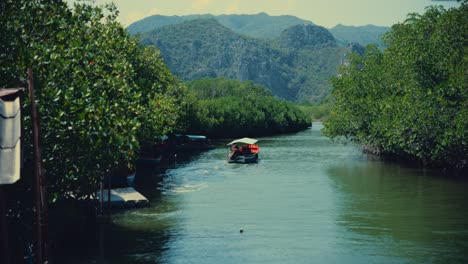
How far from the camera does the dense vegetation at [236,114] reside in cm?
12024

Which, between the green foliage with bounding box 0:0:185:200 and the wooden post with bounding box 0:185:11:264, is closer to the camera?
→ the wooden post with bounding box 0:185:11:264

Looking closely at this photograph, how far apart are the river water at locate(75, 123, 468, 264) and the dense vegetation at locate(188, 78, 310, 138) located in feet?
188

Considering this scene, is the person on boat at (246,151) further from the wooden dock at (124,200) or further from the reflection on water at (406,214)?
the wooden dock at (124,200)

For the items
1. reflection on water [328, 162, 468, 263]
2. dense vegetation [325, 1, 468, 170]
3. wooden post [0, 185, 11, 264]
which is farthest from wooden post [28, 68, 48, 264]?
dense vegetation [325, 1, 468, 170]

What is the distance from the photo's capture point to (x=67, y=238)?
31516 mm

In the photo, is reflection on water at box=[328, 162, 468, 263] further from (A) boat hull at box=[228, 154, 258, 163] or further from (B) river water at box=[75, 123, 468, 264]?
(A) boat hull at box=[228, 154, 258, 163]

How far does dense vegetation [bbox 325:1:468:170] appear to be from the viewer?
5131 centimetres

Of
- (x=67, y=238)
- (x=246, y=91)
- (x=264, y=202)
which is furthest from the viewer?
(x=246, y=91)

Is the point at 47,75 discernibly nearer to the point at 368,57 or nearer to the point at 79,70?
the point at 79,70

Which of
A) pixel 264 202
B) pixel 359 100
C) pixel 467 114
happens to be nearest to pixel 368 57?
pixel 359 100

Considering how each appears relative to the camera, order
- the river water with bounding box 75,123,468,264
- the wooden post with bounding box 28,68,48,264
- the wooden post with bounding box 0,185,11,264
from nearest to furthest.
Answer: the wooden post with bounding box 0,185,11,264, the wooden post with bounding box 28,68,48,264, the river water with bounding box 75,123,468,264

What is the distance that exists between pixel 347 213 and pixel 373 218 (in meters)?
2.16

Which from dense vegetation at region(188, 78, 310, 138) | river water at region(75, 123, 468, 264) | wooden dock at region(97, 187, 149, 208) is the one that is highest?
dense vegetation at region(188, 78, 310, 138)

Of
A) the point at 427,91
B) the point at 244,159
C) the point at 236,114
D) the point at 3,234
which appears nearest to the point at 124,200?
the point at 3,234
